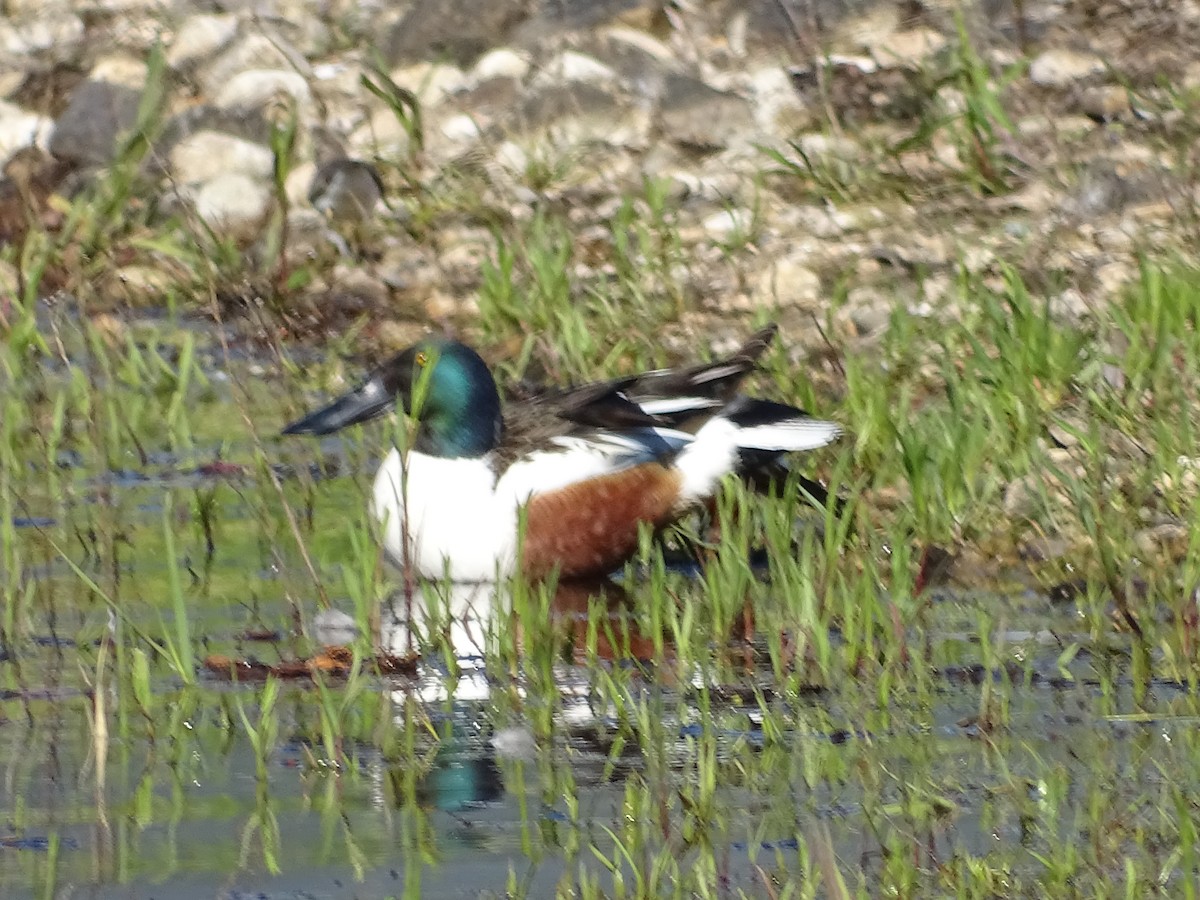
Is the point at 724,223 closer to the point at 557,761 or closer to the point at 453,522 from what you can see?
the point at 453,522

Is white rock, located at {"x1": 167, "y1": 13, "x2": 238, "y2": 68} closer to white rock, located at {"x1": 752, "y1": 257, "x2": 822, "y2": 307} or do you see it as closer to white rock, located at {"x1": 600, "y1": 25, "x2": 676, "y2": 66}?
white rock, located at {"x1": 600, "y1": 25, "x2": 676, "y2": 66}

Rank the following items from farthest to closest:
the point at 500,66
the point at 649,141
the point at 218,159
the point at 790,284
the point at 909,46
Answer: the point at 500,66
the point at 909,46
the point at 218,159
the point at 649,141
the point at 790,284

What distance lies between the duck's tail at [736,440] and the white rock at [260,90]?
4057 millimetres

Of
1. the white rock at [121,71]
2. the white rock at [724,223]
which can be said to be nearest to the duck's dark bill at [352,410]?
the white rock at [724,223]

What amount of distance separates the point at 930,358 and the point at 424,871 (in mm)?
3214

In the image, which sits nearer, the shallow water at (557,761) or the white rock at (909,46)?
the shallow water at (557,761)

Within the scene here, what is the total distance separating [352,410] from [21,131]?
13.4ft

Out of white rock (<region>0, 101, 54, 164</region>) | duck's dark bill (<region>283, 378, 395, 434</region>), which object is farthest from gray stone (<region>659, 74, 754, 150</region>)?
duck's dark bill (<region>283, 378, 395, 434</region>)

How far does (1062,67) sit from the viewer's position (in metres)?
8.56

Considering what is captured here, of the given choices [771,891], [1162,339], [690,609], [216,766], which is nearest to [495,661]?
[690,609]

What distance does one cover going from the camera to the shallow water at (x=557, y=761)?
332cm

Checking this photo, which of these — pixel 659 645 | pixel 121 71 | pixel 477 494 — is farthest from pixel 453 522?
pixel 121 71

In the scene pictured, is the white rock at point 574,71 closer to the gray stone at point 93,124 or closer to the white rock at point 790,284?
the gray stone at point 93,124

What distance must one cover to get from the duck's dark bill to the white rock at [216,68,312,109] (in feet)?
11.9
